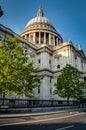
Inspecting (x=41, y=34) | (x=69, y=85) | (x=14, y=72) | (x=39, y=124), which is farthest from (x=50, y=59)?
(x=39, y=124)

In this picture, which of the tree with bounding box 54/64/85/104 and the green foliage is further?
the tree with bounding box 54/64/85/104

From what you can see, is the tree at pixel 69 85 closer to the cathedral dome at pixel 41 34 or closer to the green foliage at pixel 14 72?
the green foliage at pixel 14 72

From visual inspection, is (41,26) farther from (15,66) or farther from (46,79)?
(15,66)

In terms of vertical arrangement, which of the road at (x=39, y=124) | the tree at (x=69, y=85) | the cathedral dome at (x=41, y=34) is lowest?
the road at (x=39, y=124)

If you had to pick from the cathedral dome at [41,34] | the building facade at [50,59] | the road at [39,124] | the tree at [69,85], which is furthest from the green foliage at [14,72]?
the cathedral dome at [41,34]

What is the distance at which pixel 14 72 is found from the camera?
77.7ft

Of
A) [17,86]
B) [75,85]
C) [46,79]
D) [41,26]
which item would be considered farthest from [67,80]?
[41,26]

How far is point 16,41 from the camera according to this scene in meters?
26.3

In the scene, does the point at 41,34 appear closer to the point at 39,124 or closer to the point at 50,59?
the point at 50,59

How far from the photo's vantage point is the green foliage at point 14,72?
75.1ft

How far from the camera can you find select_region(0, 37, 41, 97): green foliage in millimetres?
22891

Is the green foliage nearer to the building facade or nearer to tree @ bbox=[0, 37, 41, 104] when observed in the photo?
tree @ bbox=[0, 37, 41, 104]

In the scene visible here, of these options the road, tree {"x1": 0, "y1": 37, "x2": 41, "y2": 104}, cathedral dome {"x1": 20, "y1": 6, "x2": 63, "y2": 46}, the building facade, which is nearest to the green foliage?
tree {"x1": 0, "y1": 37, "x2": 41, "y2": 104}

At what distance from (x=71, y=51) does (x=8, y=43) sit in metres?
37.1
